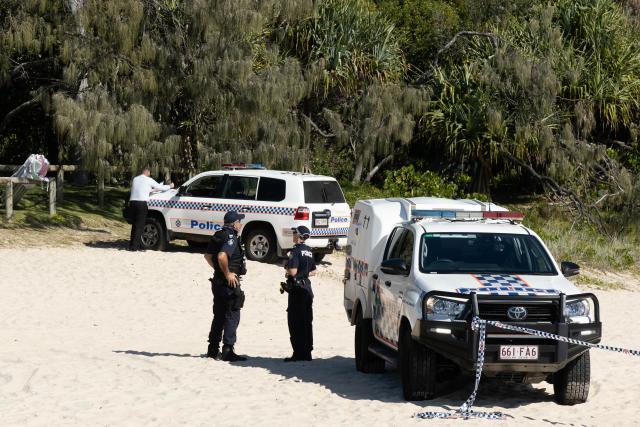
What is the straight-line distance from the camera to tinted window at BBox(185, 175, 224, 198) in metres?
21.9

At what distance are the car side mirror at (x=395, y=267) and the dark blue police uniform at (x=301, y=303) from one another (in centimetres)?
221

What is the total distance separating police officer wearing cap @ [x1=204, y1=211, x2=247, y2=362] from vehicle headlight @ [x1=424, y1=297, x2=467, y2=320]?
10.6 ft

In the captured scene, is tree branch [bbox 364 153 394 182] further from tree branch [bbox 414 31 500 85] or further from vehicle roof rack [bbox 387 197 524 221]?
vehicle roof rack [bbox 387 197 524 221]

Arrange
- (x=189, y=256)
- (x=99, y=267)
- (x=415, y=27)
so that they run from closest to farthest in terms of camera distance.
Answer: (x=99, y=267) → (x=189, y=256) → (x=415, y=27)

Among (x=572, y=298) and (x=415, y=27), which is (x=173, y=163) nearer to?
(x=415, y=27)

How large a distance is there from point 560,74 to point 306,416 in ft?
72.7

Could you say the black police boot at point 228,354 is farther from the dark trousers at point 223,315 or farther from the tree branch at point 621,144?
the tree branch at point 621,144

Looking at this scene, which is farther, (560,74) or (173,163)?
(560,74)

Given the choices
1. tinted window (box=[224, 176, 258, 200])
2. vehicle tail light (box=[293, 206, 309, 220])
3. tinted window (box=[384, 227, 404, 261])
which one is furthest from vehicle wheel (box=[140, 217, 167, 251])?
tinted window (box=[384, 227, 404, 261])

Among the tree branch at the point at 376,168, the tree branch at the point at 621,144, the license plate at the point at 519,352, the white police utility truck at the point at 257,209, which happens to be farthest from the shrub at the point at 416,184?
the license plate at the point at 519,352

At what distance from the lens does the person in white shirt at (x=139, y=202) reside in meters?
21.9

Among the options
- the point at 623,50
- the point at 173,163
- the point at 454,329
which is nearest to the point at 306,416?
the point at 454,329

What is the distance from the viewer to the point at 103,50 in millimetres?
25359

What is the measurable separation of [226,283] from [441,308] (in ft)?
11.2
